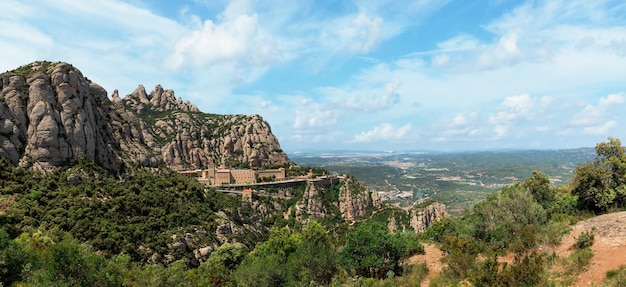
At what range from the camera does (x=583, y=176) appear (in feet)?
101

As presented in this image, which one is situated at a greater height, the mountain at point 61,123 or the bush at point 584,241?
the mountain at point 61,123

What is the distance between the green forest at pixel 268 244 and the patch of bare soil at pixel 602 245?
0.44 meters

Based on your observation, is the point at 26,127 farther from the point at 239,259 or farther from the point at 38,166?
the point at 239,259

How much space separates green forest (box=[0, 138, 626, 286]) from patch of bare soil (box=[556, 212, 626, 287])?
0.44m

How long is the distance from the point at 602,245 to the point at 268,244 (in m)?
32.3

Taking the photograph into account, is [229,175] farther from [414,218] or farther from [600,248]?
[600,248]

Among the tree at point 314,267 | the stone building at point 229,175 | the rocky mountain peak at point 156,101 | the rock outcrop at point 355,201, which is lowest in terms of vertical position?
the rock outcrop at point 355,201

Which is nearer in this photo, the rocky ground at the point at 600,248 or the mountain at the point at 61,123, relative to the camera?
the rocky ground at the point at 600,248

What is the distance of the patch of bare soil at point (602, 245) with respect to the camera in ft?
50.4

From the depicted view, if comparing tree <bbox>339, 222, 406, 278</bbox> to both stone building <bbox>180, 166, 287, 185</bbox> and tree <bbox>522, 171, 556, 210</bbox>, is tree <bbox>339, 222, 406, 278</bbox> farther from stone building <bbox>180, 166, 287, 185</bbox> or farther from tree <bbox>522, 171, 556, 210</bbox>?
stone building <bbox>180, 166, 287, 185</bbox>

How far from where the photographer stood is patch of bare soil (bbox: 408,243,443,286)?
2222 centimetres

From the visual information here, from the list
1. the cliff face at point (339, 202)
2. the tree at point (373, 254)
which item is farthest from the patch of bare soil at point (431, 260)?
the cliff face at point (339, 202)

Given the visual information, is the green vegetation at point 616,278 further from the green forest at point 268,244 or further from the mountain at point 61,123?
the mountain at point 61,123

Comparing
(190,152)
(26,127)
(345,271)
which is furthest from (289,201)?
(345,271)
